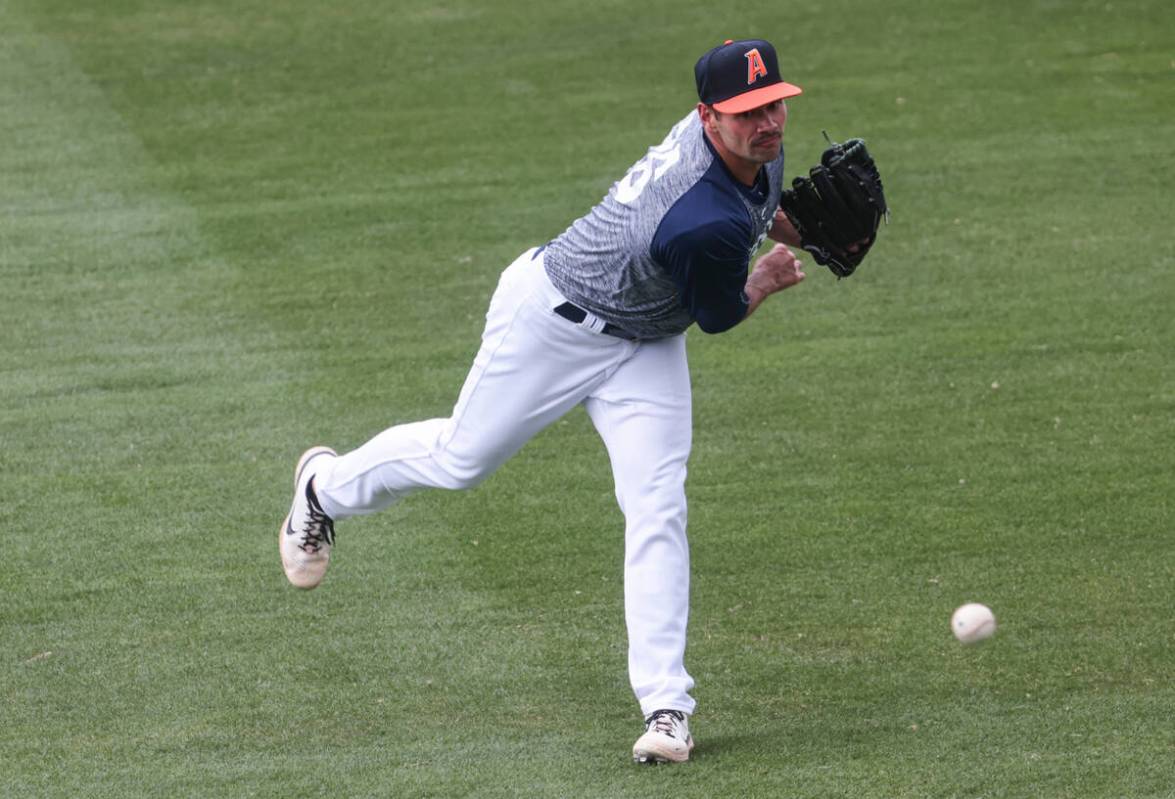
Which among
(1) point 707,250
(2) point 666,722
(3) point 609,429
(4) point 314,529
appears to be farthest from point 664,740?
(4) point 314,529

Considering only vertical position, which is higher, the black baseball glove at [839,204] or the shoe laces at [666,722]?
the black baseball glove at [839,204]

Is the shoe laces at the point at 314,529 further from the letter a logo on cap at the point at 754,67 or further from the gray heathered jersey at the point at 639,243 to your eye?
the letter a logo on cap at the point at 754,67

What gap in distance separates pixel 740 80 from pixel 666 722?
1.86 meters

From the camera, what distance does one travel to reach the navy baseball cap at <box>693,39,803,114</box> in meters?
5.02

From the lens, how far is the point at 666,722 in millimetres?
5141

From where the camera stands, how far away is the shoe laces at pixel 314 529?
5.99 m

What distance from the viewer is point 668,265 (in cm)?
507

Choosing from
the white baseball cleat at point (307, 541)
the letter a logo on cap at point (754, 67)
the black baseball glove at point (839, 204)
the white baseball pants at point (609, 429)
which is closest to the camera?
the letter a logo on cap at point (754, 67)

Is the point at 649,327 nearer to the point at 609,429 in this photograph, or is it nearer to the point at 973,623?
the point at 609,429

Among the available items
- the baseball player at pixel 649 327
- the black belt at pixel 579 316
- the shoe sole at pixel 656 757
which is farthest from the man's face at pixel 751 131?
the shoe sole at pixel 656 757

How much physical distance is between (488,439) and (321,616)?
1116mm

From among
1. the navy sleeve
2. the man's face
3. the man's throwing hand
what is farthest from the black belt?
the man's face

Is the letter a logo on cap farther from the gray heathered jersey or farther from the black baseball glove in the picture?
the black baseball glove

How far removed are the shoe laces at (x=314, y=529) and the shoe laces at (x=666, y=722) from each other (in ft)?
4.71
